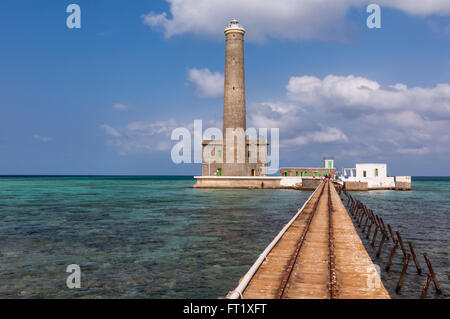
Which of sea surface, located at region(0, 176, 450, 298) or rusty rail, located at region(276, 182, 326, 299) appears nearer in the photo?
rusty rail, located at region(276, 182, 326, 299)

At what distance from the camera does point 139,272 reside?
13.8 meters

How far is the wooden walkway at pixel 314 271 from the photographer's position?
8.78 metres

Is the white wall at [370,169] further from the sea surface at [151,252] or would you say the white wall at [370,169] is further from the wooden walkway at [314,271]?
the wooden walkway at [314,271]

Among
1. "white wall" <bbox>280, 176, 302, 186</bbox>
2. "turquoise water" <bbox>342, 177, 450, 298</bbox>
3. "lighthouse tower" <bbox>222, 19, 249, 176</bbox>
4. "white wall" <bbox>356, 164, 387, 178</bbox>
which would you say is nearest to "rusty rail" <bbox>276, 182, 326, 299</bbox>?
"turquoise water" <bbox>342, 177, 450, 298</bbox>

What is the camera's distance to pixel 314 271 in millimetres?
10477

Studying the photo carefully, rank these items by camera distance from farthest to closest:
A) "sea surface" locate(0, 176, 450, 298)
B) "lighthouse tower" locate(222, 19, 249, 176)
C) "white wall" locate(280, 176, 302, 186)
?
"white wall" locate(280, 176, 302, 186)
"lighthouse tower" locate(222, 19, 249, 176)
"sea surface" locate(0, 176, 450, 298)

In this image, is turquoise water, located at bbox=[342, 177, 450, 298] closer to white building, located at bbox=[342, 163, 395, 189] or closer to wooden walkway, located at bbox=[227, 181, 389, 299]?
wooden walkway, located at bbox=[227, 181, 389, 299]

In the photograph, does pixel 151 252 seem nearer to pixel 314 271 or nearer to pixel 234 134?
pixel 314 271

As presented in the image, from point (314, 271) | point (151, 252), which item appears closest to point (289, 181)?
point (151, 252)

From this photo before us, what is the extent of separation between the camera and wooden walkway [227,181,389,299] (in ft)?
28.8

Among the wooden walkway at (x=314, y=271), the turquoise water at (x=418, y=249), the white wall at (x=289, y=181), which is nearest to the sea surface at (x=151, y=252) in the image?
the turquoise water at (x=418, y=249)
